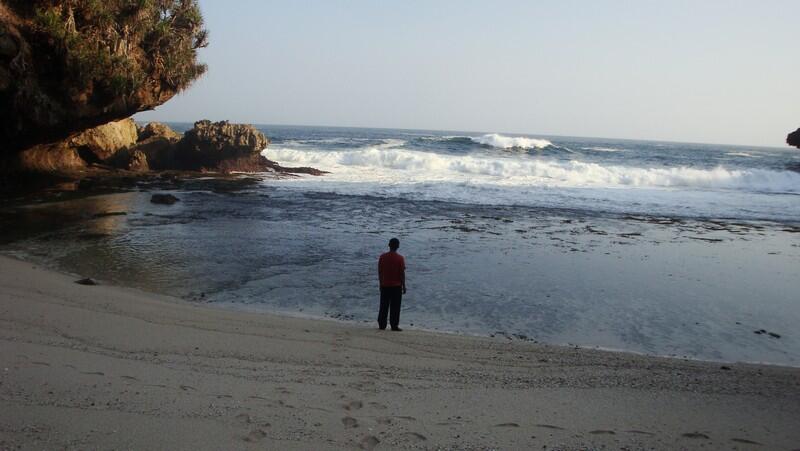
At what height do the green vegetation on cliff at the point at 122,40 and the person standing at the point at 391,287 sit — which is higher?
the green vegetation on cliff at the point at 122,40

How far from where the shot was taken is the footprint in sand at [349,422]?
389 cm

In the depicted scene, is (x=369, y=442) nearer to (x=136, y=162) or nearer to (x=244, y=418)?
(x=244, y=418)

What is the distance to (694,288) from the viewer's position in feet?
30.9

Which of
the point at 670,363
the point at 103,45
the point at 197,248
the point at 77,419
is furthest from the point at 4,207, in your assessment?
the point at 670,363

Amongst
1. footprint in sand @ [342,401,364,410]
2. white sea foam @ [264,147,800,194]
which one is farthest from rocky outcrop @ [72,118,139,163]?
footprint in sand @ [342,401,364,410]

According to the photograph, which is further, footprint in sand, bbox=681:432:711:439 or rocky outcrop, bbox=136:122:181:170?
rocky outcrop, bbox=136:122:181:170

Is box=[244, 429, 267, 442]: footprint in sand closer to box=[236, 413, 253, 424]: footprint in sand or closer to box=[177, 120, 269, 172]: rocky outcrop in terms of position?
box=[236, 413, 253, 424]: footprint in sand

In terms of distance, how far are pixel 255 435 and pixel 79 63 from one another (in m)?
16.1

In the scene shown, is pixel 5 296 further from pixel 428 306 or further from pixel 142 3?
pixel 142 3

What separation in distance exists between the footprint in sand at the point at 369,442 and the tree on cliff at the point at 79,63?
1523cm

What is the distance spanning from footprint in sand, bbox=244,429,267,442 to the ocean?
3.55m

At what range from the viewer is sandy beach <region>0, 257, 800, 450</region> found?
3.69 m

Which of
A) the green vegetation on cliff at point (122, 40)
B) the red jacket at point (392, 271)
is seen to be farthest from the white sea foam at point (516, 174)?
the red jacket at point (392, 271)

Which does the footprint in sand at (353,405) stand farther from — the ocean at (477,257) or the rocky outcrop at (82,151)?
the rocky outcrop at (82,151)
